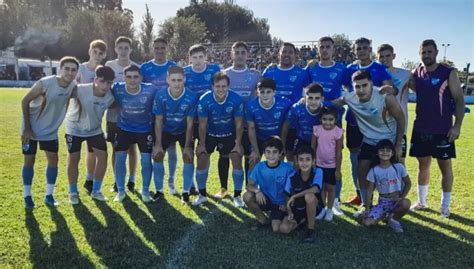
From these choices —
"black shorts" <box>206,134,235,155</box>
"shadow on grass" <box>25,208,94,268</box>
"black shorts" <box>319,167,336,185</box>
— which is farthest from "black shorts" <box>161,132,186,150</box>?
"black shorts" <box>319,167,336,185</box>

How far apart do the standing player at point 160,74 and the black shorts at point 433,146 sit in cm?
351

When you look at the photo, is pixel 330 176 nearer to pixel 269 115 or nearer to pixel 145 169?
pixel 269 115

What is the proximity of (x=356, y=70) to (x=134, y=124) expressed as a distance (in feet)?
10.6

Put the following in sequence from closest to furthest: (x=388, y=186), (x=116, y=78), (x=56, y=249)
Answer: (x=56, y=249)
(x=388, y=186)
(x=116, y=78)

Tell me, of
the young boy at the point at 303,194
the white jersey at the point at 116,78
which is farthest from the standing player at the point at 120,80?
the young boy at the point at 303,194

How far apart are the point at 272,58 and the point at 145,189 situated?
3736 cm

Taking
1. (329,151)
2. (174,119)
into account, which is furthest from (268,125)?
(174,119)

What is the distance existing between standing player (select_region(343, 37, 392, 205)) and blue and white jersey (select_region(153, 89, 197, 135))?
2230 millimetres

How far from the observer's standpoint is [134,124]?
19.9 ft

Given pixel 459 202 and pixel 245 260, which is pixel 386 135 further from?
pixel 245 260

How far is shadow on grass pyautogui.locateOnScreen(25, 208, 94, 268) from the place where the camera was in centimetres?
394

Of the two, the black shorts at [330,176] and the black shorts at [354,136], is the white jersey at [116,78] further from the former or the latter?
the black shorts at [354,136]

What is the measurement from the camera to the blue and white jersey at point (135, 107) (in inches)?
235

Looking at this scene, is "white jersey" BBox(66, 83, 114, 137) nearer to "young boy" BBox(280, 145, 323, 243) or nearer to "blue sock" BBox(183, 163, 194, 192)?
"blue sock" BBox(183, 163, 194, 192)
